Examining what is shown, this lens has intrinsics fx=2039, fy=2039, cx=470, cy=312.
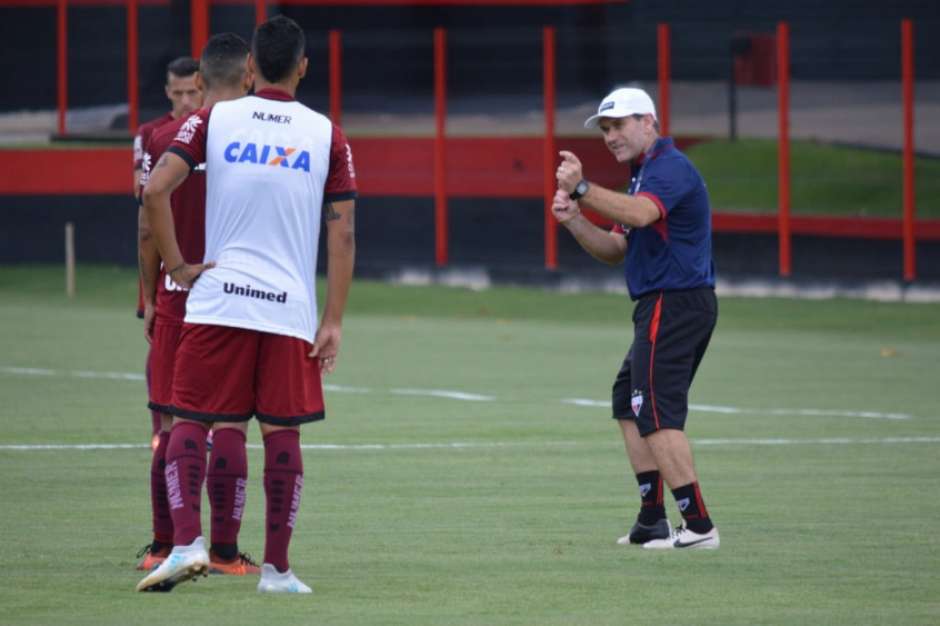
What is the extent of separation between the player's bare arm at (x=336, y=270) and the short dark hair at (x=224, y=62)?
763 mm

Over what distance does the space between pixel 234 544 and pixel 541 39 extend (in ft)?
68.1

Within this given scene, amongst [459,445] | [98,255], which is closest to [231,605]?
[459,445]

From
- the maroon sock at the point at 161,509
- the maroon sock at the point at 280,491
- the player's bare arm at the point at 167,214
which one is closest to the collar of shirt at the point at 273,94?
the player's bare arm at the point at 167,214

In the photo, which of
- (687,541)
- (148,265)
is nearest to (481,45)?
(687,541)

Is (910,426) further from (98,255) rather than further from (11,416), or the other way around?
(98,255)

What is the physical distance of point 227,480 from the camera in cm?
802

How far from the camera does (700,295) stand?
9.50 metres

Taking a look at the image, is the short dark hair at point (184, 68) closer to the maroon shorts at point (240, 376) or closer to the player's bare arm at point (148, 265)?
the player's bare arm at point (148, 265)

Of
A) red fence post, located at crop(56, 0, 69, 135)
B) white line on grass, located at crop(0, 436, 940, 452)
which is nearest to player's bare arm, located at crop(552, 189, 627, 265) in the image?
white line on grass, located at crop(0, 436, 940, 452)

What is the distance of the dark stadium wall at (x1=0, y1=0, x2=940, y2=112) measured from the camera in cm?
2630

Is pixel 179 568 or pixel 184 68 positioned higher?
pixel 184 68

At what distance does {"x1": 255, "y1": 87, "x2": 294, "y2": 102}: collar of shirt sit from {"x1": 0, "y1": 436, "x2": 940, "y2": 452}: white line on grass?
5537mm

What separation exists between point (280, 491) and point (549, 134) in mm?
20685

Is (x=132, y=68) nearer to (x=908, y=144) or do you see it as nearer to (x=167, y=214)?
(x=908, y=144)
